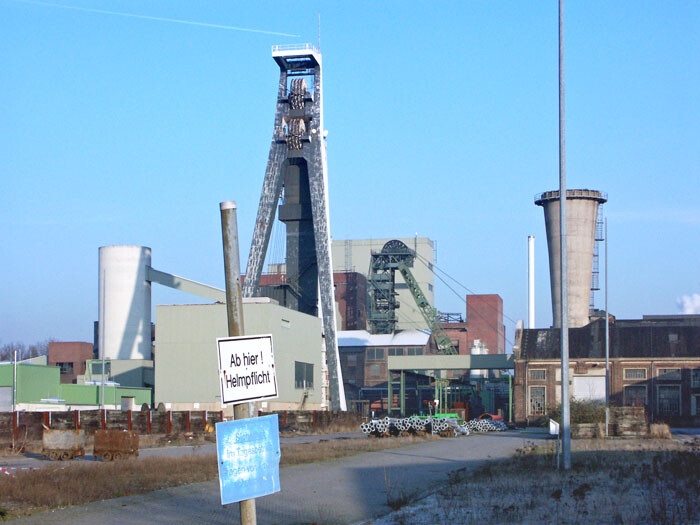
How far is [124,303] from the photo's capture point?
66.8 m

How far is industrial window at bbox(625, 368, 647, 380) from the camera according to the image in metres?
62.2

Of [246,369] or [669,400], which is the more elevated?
[246,369]

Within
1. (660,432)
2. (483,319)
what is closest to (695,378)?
(660,432)

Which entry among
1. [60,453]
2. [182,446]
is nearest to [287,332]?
[182,446]

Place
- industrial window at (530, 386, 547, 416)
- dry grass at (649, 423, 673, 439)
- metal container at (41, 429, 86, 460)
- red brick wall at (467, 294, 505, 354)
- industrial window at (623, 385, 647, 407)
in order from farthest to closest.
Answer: red brick wall at (467, 294, 505, 354) → industrial window at (530, 386, 547, 416) → industrial window at (623, 385, 647, 407) → dry grass at (649, 423, 673, 439) → metal container at (41, 429, 86, 460)

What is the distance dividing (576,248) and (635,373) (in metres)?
15.3

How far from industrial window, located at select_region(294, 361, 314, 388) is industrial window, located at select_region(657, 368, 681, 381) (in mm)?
25848

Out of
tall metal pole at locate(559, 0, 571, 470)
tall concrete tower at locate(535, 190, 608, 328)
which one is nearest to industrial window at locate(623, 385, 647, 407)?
tall concrete tower at locate(535, 190, 608, 328)

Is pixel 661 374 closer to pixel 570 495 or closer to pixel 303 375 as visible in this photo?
pixel 303 375

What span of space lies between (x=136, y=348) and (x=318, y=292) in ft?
52.6

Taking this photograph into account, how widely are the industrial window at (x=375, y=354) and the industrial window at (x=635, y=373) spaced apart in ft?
109

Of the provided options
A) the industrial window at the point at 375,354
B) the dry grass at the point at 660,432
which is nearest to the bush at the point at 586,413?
the dry grass at the point at 660,432

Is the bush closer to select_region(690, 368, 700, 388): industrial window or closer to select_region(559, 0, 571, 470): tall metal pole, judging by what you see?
select_region(690, 368, 700, 388): industrial window

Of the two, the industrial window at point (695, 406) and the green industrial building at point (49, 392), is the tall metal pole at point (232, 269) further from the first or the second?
the industrial window at point (695, 406)
